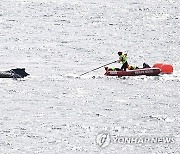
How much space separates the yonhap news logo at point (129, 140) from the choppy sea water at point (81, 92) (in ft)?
1.01

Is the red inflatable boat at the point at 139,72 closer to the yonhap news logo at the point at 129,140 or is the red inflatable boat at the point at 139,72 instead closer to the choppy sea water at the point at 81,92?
the choppy sea water at the point at 81,92

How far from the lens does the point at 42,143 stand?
30297mm

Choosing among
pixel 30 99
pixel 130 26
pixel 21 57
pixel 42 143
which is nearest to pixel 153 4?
pixel 130 26

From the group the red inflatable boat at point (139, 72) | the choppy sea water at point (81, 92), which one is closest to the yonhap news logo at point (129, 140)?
the choppy sea water at point (81, 92)

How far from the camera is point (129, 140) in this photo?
3130cm

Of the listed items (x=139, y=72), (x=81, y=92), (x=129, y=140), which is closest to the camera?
(x=129, y=140)

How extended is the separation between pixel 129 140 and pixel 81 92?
34.4ft

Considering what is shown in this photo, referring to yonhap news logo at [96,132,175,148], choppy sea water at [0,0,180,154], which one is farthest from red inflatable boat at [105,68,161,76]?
yonhap news logo at [96,132,175,148]

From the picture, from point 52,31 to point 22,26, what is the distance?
23.5 ft

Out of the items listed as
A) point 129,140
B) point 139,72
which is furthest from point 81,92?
point 129,140

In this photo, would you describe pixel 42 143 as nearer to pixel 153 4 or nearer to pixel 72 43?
pixel 72 43

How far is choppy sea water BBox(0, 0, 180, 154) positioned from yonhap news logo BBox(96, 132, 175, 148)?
1.01 ft

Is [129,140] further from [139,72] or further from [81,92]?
[139,72]

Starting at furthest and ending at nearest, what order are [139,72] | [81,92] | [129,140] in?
[139,72] → [81,92] → [129,140]
